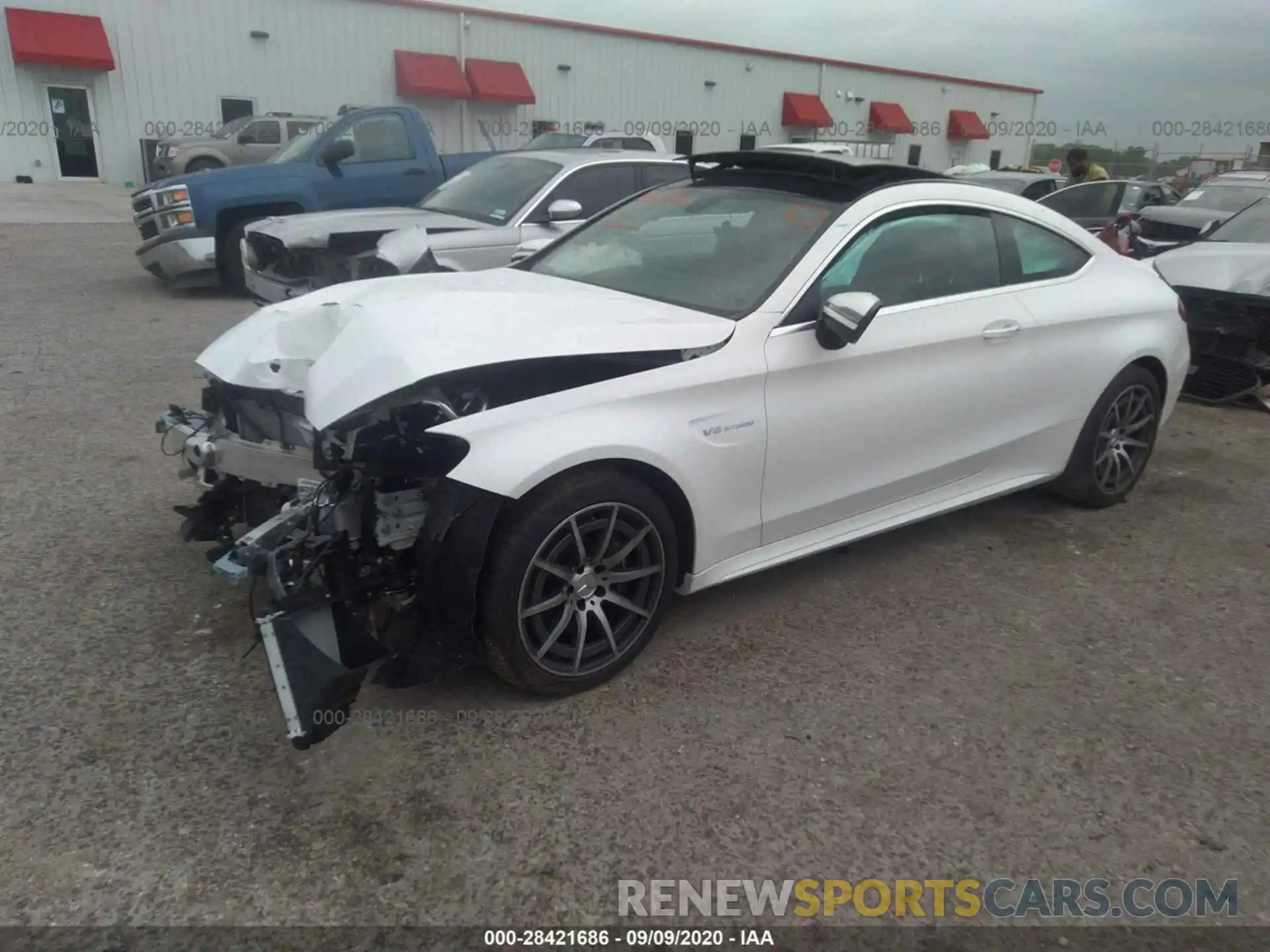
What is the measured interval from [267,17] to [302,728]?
30.1 meters

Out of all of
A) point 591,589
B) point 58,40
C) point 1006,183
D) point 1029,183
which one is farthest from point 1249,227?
point 58,40

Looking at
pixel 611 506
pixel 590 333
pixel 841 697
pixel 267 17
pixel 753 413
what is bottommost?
pixel 841 697

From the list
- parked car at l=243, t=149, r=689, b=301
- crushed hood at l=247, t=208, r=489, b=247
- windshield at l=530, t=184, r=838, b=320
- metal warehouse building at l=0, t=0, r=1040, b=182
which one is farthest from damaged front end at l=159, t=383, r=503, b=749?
metal warehouse building at l=0, t=0, r=1040, b=182

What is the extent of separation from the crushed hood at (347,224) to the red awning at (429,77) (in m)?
24.0

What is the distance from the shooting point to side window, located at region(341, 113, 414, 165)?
10.1 meters

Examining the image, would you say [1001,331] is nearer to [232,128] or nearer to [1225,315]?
[1225,315]

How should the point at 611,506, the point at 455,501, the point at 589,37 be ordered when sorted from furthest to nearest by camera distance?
1. the point at 589,37
2. the point at 611,506
3. the point at 455,501

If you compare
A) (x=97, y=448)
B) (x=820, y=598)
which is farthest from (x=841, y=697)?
(x=97, y=448)

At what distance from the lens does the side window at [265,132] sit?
21.0 metres

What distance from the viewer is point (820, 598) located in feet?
13.0

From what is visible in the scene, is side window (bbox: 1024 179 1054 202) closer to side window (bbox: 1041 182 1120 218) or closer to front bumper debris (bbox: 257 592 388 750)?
side window (bbox: 1041 182 1120 218)

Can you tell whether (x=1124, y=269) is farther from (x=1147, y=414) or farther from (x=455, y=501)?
(x=455, y=501)

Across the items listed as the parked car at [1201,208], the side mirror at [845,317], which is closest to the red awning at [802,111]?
the parked car at [1201,208]

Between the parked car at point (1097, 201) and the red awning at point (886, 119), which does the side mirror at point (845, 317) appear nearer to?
the parked car at point (1097, 201)
